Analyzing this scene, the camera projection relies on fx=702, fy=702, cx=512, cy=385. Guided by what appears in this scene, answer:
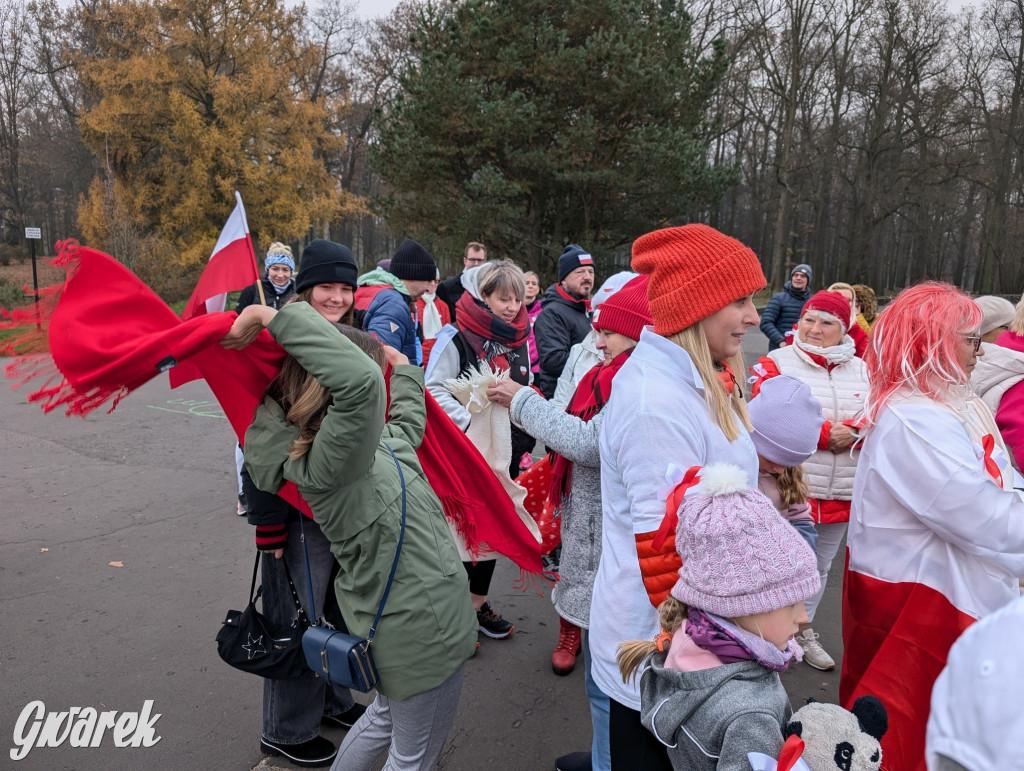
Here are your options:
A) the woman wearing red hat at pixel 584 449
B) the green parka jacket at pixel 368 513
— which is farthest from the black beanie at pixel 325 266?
the green parka jacket at pixel 368 513

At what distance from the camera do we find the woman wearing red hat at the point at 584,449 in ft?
8.63

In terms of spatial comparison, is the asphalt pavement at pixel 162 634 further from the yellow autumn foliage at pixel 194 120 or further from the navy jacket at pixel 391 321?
the yellow autumn foliage at pixel 194 120

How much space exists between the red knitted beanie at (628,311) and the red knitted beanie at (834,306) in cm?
171

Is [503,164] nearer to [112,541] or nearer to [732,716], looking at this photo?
[112,541]

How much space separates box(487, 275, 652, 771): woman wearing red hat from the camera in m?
2.63

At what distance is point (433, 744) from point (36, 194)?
40.1 metres

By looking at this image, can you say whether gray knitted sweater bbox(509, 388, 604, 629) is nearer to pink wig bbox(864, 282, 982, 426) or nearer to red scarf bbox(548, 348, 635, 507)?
red scarf bbox(548, 348, 635, 507)

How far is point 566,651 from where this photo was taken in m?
3.80

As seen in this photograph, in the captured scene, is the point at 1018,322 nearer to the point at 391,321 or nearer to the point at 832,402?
the point at 832,402

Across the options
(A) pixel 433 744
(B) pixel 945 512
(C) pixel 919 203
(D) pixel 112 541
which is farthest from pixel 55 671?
(C) pixel 919 203

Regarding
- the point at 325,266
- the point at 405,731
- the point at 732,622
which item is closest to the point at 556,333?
the point at 325,266

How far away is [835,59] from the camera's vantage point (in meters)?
30.2

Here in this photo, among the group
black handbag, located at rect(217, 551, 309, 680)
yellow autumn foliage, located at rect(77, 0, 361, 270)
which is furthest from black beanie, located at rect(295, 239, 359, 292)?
yellow autumn foliage, located at rect(77, 0, 361, 270)

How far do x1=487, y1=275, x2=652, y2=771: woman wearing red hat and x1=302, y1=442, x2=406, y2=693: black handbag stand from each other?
703 millimetres
